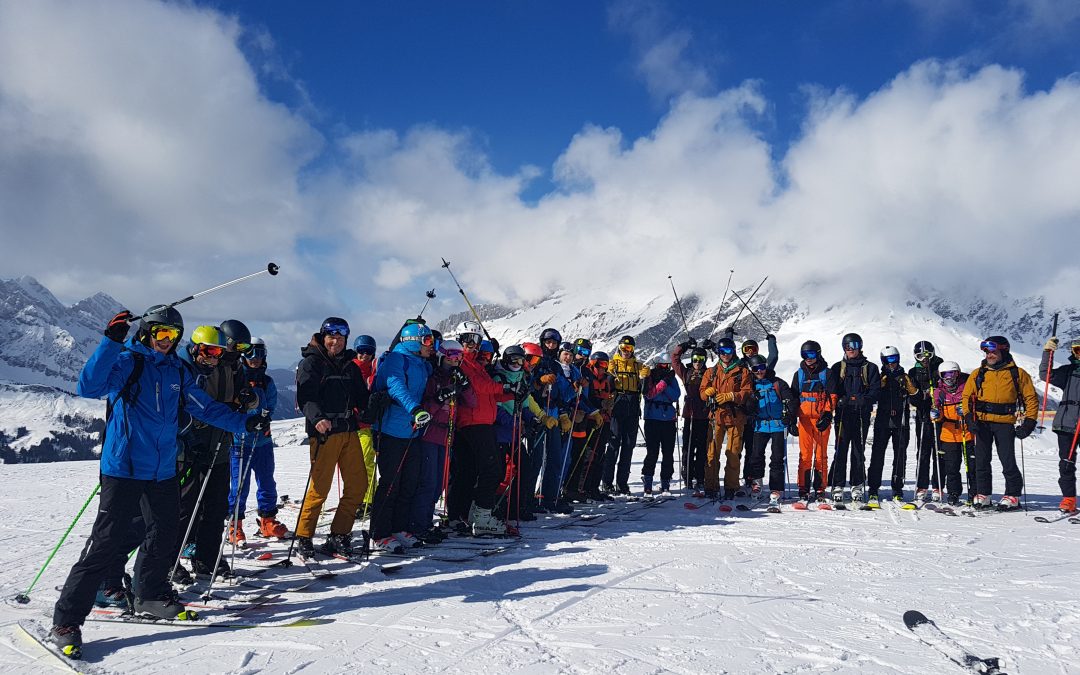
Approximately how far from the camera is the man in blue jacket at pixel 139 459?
4.13 meters

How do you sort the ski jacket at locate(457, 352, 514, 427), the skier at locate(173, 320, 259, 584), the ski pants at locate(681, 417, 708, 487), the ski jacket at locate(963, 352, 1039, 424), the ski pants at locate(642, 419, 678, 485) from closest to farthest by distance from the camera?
the skier at locate(173, 320, 259, 584) → the ski jacket at locate(457, 352, 514, 427) → the ski jacket at locate(963, 352, 1039, 424) → the ski pants at locate(642, 419, 678, 485) → the ski pants at locate(681, 417, 708, 487)

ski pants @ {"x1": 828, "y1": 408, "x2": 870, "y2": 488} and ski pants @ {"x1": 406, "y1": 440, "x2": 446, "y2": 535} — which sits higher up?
ski pants @ {"x1": 828, "y1": 408, "x2": 870, "y2": 488}

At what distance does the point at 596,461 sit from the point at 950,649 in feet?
21.0

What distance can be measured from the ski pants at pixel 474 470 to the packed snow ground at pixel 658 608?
765 mm

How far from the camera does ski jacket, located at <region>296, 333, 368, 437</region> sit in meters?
6.14

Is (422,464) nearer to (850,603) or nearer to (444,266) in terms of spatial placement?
(850,603)

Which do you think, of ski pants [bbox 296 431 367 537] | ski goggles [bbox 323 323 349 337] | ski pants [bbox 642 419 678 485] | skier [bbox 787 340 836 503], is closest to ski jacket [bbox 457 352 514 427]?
ski pants [bbox 296 431 367 537]

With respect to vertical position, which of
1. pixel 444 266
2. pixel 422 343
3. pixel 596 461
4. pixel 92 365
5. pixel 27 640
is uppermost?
pixel 444 266

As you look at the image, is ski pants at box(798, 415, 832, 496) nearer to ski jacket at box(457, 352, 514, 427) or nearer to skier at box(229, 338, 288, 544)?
ski jacket at box(457, 352, 514, 427)

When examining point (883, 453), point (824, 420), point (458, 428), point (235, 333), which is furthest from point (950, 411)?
point (235, 333)

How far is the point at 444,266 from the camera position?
11586 millimetres

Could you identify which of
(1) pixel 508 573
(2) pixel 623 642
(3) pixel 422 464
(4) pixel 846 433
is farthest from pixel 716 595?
(4) pixel 846 433

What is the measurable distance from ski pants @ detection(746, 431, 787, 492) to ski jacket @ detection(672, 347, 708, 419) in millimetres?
1090

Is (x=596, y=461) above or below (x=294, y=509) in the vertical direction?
above
